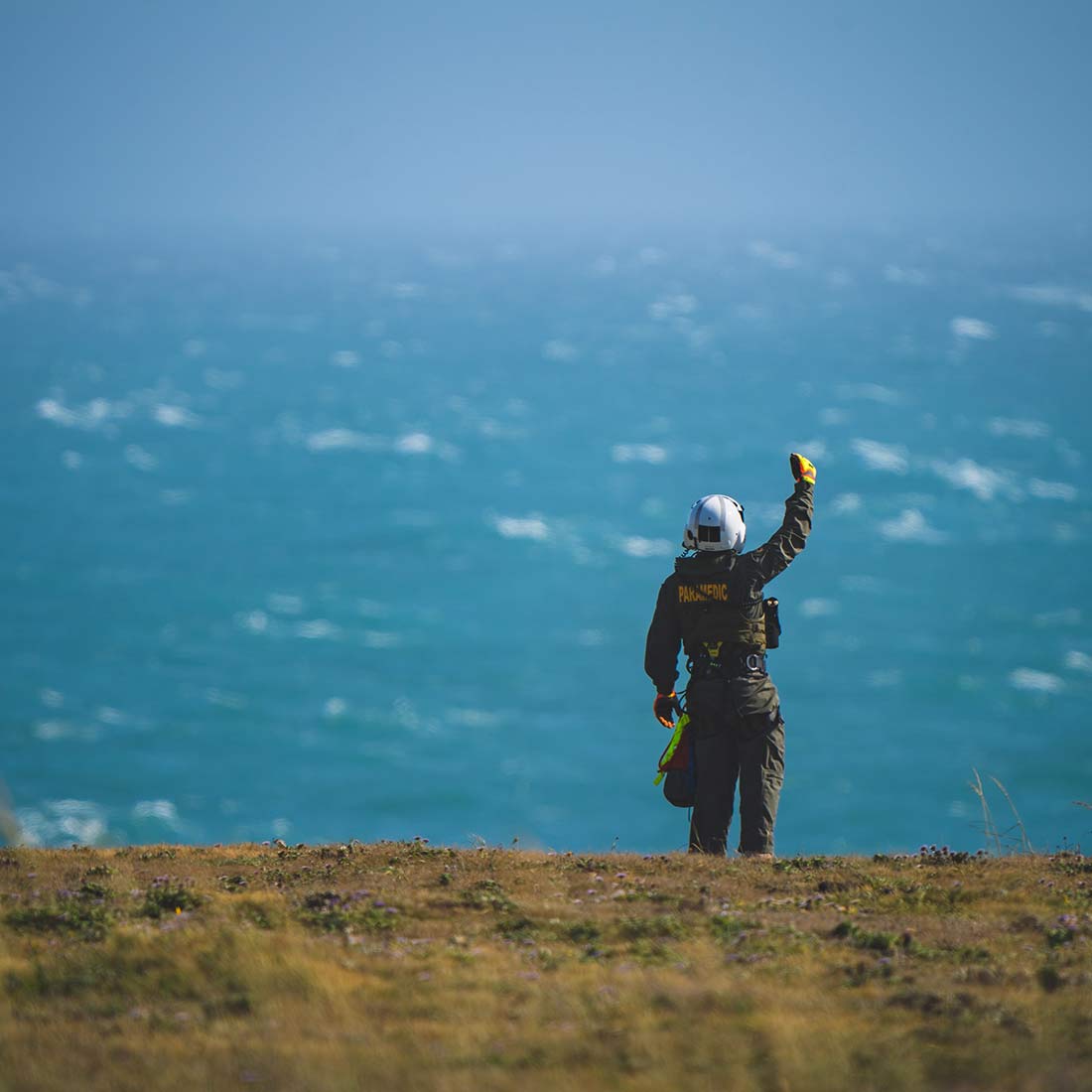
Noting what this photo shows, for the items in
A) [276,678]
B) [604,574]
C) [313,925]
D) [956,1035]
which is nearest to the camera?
[956,1035]

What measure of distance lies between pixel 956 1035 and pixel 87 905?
555 cm

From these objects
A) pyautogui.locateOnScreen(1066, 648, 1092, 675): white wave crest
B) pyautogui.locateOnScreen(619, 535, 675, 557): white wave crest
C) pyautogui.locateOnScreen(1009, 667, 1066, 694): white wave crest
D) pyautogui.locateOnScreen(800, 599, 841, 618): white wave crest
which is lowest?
pyautogui.locateOnScreen(1009, 667, 1066, 694): white wave crest

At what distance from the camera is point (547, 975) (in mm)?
7684

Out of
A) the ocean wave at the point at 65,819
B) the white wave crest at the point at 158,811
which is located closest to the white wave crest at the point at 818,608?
the white wave crest at the point at 158,811

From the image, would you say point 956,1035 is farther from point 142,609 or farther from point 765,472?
point 765,472

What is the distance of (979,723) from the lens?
116875 mm

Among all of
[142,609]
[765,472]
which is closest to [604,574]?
[765,472]

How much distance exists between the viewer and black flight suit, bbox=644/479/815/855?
465 inches

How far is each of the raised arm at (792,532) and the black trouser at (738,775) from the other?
1250 millimetres

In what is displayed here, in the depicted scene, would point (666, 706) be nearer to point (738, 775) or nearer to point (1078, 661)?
point (738, 775)

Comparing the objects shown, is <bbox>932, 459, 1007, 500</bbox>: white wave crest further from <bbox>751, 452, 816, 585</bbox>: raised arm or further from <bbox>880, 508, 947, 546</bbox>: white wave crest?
<bbox>751, 452, 816, 585</bbox>: raised arm

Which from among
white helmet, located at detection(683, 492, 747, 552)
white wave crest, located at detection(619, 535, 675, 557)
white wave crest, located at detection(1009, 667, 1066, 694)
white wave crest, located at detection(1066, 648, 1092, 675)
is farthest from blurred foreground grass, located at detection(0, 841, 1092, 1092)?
white wave crest, located at detection(619, 535, 675, 557)

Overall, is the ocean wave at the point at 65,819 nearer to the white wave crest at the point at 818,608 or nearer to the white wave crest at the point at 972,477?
the white wave crest at the point at 818,608

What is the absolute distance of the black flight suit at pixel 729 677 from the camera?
11820mm
